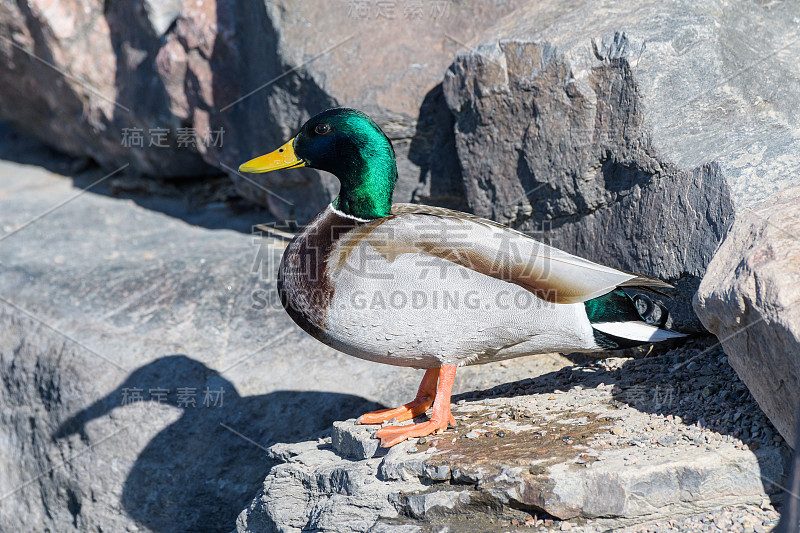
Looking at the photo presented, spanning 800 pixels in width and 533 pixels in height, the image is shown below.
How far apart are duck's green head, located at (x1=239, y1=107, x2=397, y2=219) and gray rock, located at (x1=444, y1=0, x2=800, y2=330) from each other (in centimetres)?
107

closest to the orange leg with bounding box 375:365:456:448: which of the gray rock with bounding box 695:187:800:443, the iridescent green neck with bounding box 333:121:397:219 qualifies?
the iridescent green neck with bounding box 333:121:397:219

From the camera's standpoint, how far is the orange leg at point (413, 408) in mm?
3494

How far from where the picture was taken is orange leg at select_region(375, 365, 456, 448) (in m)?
3.22

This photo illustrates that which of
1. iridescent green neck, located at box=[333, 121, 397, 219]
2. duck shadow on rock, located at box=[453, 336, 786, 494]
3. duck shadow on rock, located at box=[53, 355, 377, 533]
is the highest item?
iridescent green neck, located at box=[333, 121, 397, 219]

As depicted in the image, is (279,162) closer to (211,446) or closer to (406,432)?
(406,432)

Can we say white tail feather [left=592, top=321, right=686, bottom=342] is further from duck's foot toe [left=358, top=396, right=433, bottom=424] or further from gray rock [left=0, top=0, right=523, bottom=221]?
gray rock [left=0, top=0, right=523, bottom=221]

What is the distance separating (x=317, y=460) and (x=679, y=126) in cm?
217

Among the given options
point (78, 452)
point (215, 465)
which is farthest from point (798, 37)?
point (78, 452)

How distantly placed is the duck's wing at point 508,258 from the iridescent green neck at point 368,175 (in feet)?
0.76

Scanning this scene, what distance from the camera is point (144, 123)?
6.80 meters

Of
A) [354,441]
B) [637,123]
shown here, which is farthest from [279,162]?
Answer: [637,123]

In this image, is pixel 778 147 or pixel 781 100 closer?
pixel 778 147

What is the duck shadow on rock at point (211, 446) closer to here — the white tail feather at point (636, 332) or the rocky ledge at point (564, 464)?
the rocky ledge at point (564, 464)

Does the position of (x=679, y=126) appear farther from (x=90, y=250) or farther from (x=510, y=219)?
(x=90, y=250)
